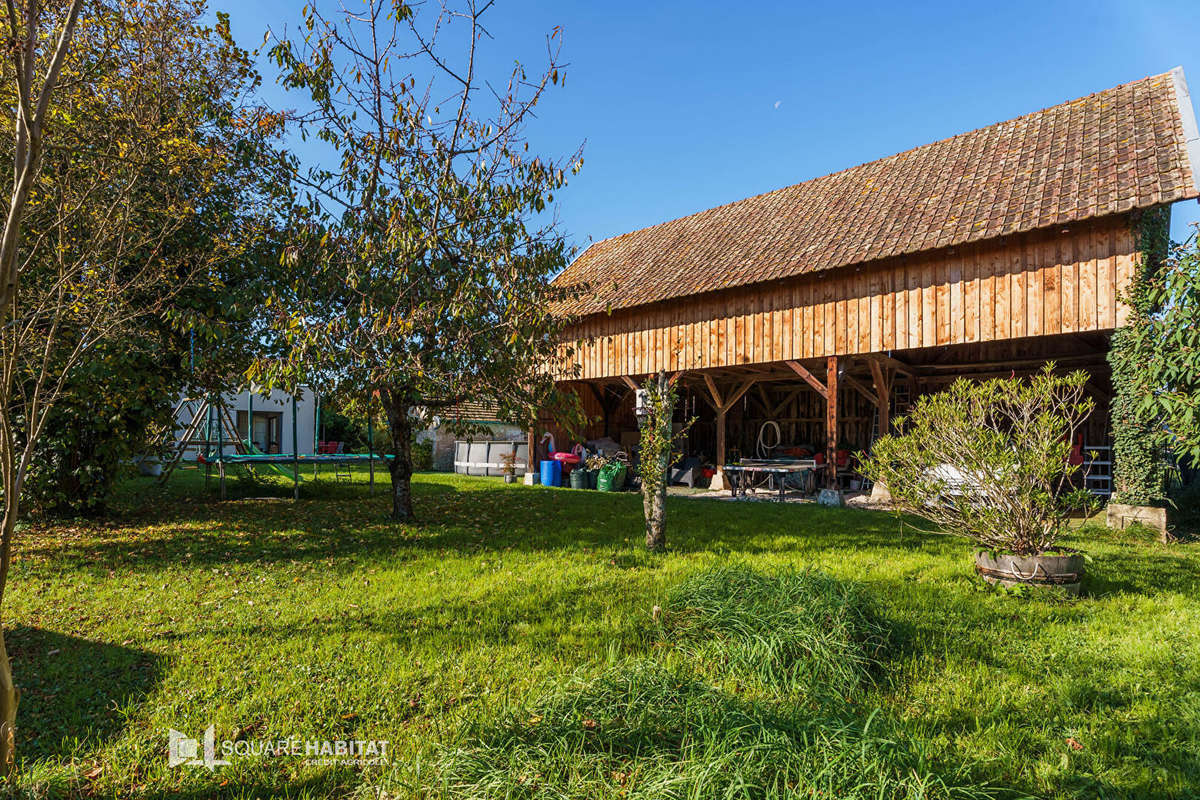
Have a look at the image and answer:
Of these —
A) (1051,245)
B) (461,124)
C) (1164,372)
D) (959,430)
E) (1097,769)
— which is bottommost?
(1097,769)

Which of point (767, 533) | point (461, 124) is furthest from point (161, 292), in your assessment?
point (767, 533)

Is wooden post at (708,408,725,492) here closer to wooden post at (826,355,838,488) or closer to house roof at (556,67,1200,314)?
wooden post at (826,355,838,488)

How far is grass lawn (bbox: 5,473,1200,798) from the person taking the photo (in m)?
2.54

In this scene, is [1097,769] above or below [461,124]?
below

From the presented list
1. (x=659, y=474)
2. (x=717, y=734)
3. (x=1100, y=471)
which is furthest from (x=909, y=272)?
(x=717, y=734)

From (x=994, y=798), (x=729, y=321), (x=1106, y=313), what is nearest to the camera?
(x=994, y=798)

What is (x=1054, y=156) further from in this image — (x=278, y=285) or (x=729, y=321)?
(x=278, y=285)

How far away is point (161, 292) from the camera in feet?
25.5

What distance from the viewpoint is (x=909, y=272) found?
9898 mm

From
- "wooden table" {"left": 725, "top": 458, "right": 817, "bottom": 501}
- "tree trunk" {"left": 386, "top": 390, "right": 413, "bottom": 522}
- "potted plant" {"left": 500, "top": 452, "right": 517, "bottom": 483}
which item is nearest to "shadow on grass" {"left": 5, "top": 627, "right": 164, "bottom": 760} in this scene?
"tree trunk" {"left": 386, "top": 390, "right": 413, "bottom": 522}

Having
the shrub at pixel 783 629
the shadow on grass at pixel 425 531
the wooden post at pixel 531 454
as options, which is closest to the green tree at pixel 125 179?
the shadow on grass at pixel 425 531

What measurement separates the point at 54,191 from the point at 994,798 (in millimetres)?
6918

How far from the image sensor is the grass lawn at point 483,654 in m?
2.54

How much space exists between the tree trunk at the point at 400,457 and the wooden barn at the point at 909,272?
2384mm
